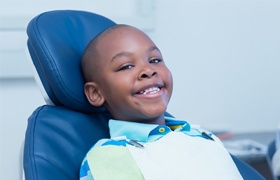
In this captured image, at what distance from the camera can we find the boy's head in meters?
1.21

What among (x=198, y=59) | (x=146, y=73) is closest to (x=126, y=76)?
(x=146, y=73)

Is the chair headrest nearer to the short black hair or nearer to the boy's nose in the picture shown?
the short black hair

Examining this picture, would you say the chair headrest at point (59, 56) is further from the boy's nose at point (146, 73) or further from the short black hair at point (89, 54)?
the boy's nose at point (146, 73)

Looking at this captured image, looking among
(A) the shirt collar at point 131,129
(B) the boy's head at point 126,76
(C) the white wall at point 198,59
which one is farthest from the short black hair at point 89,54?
(C) the white wall at point 198,59

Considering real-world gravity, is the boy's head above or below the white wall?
above

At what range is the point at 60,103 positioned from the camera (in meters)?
1.31

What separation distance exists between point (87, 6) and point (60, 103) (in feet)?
2.64

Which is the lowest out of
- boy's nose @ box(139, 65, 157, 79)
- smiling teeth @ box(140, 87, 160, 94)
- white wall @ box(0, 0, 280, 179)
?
white wall @ box(0, 0, 280, 179)

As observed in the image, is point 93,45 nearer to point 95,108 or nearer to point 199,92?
point 95,108

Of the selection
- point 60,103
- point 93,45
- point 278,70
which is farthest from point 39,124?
point 278,70

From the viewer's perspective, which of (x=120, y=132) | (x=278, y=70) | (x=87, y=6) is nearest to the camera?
(x=120, y=132)

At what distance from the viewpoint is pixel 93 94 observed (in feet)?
4.27

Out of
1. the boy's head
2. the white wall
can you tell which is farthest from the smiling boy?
the white wall

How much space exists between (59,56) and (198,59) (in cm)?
105
